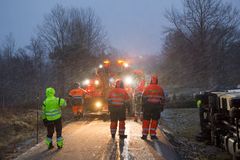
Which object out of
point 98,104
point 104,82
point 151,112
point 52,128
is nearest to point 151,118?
point 151,112

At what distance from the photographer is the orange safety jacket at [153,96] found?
40.0ft

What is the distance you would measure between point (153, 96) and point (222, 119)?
2.29 m

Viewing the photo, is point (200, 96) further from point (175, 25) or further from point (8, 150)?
point (175, 25)

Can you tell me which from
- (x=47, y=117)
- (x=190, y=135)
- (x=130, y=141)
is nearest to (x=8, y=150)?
(x=47, y=117)

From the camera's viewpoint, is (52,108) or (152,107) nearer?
(52,108)

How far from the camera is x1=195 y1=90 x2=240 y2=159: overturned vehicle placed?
335 inches

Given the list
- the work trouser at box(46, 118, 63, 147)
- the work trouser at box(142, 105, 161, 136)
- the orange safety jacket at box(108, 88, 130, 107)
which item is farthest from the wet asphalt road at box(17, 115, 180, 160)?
the orange safety jacket at box(108, 88, 130, 107)

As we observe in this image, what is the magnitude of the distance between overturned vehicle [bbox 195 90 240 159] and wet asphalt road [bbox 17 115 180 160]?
4.90 ft

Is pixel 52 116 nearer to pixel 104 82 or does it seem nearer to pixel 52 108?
pixel 52 108

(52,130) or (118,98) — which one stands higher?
(118,98)

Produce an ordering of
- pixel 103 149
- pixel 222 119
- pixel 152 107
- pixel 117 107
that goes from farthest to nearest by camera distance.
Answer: pixel 117 107 < pixel 152 107 < pixel 222 119 < pixel 103 149

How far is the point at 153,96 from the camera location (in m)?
12.2

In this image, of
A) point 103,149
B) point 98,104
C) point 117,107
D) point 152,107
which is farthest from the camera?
point 98,104

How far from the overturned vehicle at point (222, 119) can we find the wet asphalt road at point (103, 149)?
1.49 m
